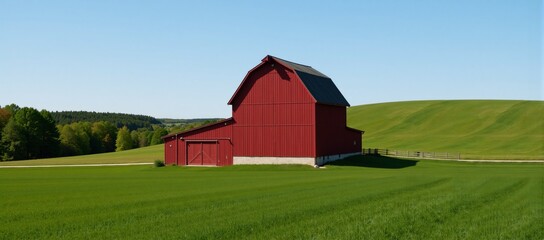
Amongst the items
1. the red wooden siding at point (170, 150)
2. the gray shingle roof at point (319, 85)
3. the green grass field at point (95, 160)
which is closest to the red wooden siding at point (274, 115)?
the gray shingle roof at point (319, 85)

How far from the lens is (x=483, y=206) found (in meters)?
20.0

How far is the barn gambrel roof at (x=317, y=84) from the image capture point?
52125 millimetres

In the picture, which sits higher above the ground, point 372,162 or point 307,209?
point 307,209

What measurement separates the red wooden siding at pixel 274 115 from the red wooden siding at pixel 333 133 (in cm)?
125

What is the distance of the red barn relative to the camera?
5194 cm

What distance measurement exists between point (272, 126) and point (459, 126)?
184 ft

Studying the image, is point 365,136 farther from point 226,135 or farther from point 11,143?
point 11,143

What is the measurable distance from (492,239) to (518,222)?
3.05 m

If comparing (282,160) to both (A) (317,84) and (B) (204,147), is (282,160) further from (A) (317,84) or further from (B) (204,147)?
(B) (204,147)

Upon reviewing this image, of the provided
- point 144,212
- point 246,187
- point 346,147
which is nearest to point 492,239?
point 144,212

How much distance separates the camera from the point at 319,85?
56.3 metres

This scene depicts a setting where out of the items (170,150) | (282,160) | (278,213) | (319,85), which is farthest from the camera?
(170,150)

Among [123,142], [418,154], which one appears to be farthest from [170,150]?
[123,142]

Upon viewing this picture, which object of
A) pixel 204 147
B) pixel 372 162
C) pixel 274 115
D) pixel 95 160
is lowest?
pixel 95 160
